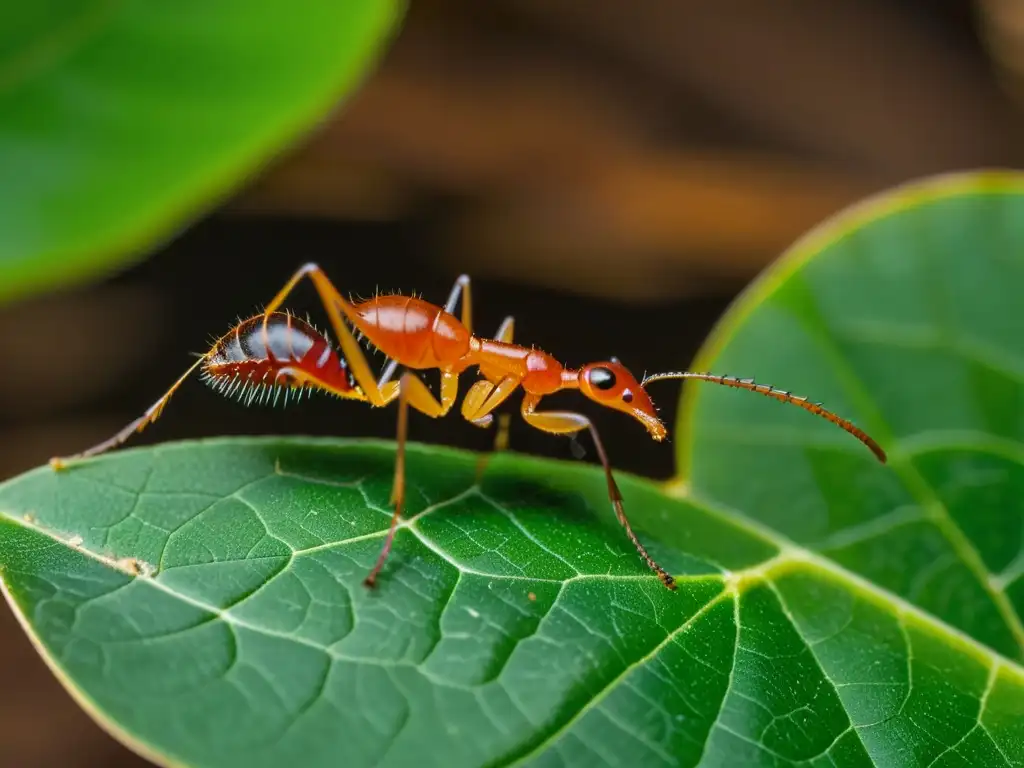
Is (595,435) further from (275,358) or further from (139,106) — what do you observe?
(139,106)

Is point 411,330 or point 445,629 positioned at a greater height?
point 411,330

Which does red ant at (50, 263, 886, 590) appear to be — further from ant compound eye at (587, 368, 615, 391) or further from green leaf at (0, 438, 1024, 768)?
green leaf at (0, 438, 1024, 768)

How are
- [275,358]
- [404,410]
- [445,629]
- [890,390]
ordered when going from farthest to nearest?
[890,390]
[275,358]
[404,410]
[445,629]

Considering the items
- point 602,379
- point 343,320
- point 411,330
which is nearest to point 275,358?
point 343,320

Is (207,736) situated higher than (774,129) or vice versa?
(774,129)

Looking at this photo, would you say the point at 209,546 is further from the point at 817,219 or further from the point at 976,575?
the point at 817,219

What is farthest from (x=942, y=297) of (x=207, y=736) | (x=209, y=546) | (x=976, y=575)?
(x=207, y=736)
